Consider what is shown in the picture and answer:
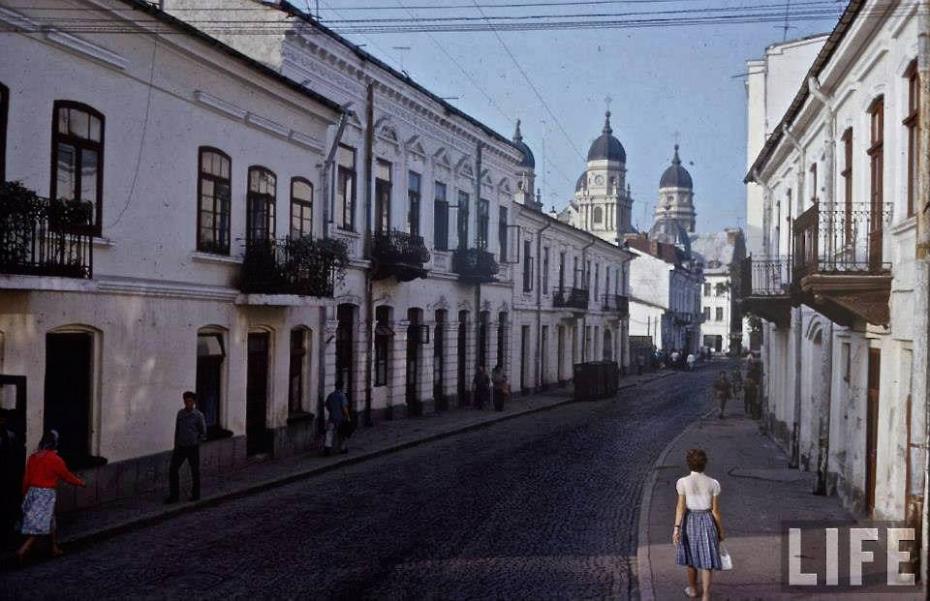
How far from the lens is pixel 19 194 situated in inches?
452

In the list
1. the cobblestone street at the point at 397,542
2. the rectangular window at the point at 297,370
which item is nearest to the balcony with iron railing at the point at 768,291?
the cobblestone street at the point at 397,542

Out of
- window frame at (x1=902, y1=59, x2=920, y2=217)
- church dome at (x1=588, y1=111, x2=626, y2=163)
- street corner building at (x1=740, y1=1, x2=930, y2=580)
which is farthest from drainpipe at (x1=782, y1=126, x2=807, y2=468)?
church dome at (x1=588, y1=111, x2=626, y2=163)

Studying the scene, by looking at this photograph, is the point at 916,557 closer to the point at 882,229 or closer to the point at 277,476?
the point at 882,229

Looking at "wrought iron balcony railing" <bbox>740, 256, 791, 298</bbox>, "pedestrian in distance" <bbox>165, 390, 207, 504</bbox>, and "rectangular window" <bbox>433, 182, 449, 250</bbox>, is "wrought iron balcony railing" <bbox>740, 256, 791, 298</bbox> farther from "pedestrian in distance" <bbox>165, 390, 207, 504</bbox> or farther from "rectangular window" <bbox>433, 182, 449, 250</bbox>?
"pedestrian in distance" <bbox>165, 390, 207, 504</bbox>

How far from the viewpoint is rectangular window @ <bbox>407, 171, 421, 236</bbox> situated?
28.3m

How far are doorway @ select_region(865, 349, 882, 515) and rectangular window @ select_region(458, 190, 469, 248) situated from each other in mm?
19894

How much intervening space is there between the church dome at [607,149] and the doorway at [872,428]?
93.2 meters

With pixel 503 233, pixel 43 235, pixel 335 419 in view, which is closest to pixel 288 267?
pixel 335 419

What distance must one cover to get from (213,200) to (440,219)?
13.9 m

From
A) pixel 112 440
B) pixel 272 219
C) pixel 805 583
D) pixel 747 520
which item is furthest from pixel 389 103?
pixel 805 583

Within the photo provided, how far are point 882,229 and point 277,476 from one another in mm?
10169

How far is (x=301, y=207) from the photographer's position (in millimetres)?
20656

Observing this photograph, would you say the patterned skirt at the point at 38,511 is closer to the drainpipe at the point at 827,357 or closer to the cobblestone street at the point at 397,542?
the cobblestone street at the point at 397,542

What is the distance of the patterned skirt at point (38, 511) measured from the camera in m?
10.5
